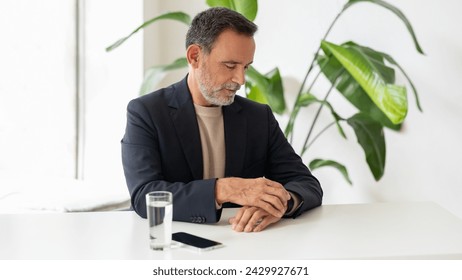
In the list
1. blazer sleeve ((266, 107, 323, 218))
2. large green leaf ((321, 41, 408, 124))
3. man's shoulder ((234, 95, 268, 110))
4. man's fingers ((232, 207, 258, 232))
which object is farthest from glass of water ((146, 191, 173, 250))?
large green leaf ((321, 41, 408, 124))

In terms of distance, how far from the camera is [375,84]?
9.01ft

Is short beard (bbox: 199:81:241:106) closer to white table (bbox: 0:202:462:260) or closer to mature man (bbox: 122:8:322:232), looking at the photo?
mature man (bbox: 122:8:322:232)

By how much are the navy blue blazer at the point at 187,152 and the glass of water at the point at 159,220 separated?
0.87 ft

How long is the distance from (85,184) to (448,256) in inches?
95.4

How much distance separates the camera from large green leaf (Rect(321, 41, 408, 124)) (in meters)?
2.65

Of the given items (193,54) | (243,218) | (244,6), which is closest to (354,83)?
(244,6)

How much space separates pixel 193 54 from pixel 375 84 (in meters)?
0.88

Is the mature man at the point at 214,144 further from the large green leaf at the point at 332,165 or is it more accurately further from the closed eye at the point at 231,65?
the large green leaf at the point at 332,165

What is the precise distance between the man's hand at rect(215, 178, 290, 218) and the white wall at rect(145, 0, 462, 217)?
1.84 metres

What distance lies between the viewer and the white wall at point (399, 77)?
3441mm

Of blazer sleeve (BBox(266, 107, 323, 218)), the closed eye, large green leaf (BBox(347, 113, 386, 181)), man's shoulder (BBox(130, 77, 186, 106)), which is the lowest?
large green leaf (BBox(347, 113, 386, 181))

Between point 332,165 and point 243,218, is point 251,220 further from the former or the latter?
point 332,165

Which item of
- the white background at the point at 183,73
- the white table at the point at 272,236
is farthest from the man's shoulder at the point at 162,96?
the white background at the point at 183,73

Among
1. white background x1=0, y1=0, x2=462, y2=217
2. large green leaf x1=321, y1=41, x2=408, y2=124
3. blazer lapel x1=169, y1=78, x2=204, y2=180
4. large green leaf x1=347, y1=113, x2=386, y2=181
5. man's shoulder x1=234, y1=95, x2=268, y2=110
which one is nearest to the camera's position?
blazer lapel x1=169, y1=78, x2=204, y2=180
